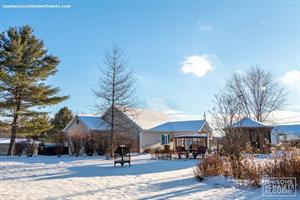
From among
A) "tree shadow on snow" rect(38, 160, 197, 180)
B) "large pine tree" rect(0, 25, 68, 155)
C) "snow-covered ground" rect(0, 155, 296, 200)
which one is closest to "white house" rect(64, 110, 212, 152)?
→ "large pine tree" rect(0, 25, 68, 155)

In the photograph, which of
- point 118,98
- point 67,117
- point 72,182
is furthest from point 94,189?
point 67,117

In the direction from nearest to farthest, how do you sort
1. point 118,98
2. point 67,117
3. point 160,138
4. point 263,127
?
1. point 118,98
2. point 263,127
3. point 160,138
4. point 67,117

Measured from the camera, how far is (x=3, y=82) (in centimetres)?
2644

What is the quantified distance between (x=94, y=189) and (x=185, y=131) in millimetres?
26986

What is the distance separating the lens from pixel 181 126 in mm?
36281

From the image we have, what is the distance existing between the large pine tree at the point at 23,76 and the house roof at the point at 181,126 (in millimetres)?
11355

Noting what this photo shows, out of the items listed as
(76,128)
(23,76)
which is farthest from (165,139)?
(23,76)

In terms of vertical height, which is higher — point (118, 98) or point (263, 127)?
point (118, 98)

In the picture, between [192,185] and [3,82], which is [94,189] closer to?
[192,185]

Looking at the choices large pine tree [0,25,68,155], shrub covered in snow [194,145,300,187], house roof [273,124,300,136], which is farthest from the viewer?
house roof [273,124,300,136]

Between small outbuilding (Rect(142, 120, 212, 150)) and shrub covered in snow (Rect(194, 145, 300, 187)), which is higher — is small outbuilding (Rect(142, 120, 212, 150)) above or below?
above

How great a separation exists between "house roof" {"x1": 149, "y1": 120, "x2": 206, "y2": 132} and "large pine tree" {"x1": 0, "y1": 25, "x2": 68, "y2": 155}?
11.4 meters

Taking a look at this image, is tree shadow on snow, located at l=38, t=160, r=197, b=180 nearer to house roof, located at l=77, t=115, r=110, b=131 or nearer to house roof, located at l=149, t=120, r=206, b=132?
house roof, located at l=77, t=115, r=110, b=131

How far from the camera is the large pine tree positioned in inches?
1044
